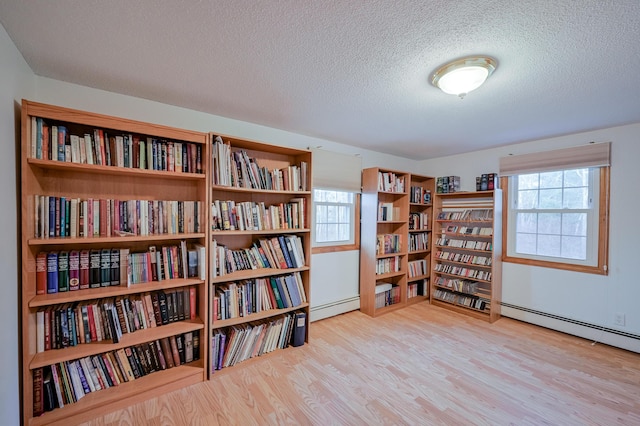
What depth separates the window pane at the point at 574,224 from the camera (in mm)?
2852

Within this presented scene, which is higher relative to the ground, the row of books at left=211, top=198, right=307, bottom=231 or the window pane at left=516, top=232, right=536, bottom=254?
the row of books at left=211, top=198, right=307, bottom=231

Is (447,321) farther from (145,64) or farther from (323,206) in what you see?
(145,64)

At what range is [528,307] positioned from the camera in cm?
318

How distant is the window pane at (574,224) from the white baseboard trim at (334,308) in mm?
2612

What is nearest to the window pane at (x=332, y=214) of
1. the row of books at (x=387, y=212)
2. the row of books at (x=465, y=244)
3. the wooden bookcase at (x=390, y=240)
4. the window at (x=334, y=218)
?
the window at (x=334, y=218)

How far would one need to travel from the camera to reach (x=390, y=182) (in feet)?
11.6

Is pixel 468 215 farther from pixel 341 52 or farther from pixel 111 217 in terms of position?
pixel 111 217

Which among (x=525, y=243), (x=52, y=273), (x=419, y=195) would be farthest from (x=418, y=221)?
(x=52, y=273)

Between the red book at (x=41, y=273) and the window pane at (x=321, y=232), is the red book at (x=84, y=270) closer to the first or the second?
the red book at (x=41, y=273)

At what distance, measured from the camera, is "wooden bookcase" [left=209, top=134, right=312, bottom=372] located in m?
2.10

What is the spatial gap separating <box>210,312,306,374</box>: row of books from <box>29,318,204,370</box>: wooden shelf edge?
25 cm

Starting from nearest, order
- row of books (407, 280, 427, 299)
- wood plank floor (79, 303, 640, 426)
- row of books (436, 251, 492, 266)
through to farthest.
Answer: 1. wood plank floor (79, 303, 640, 426)
2. row of books (436, 251, 492, 266)
3. row of books (407, 280, 427, 299)

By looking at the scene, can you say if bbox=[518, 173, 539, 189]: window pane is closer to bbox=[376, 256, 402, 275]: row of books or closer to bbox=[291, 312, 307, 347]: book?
bbox=[376, 256, 402, 275]: row of books

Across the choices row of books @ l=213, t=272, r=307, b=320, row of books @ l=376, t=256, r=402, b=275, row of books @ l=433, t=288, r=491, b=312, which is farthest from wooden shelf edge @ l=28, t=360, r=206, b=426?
row of books @ l=433, t=288, r=491, b=312
